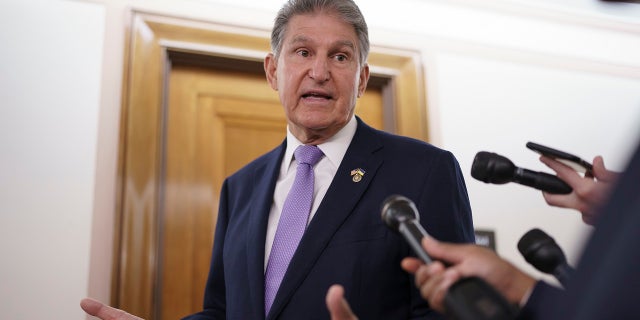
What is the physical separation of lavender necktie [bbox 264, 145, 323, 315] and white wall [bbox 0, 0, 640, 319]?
1.06 m

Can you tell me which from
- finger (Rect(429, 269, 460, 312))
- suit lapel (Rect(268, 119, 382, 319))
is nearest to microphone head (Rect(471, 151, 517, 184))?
finger (Rect(429, 269, 460, 312))

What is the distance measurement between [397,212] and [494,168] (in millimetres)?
240

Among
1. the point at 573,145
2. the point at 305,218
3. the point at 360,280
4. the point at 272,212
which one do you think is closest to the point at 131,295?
the point at 272,212

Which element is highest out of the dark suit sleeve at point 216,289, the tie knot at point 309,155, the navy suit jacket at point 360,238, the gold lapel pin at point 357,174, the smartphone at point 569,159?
the smartphone at point 569,159

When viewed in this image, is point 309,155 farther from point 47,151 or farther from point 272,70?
point 47,151

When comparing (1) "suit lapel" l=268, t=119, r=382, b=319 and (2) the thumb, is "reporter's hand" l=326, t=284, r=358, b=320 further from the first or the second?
(1) "suit lapel" l=268, t=119, r=382, b=319

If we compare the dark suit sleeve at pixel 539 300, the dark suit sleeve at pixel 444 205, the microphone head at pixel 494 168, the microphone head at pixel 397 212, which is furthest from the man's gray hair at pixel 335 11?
the dark suit sleeve at pixel 539 300

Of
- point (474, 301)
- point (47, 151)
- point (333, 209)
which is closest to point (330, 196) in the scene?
point (333, 209)

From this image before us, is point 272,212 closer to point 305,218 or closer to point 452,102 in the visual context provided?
point 305,218

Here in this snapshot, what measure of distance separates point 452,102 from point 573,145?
31.2 inches

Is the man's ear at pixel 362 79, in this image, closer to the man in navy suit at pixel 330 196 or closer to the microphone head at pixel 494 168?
the man in navy suit at pixel 330 196

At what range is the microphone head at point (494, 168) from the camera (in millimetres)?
943

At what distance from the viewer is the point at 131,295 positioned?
226 centimetres

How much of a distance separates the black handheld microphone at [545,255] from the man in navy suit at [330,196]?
16.8 inches
